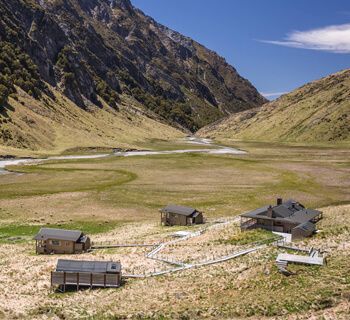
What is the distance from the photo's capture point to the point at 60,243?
174ft

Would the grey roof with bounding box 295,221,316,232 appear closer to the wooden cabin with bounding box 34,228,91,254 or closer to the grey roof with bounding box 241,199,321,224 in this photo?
the grey roof with bounding box 241,199,321,224

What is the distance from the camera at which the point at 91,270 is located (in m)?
41.0

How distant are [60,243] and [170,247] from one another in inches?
475

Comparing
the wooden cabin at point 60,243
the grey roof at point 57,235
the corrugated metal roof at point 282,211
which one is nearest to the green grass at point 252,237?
the corrugated metal roof at point 282,211

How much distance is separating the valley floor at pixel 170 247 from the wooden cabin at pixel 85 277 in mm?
856

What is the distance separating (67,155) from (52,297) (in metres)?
130

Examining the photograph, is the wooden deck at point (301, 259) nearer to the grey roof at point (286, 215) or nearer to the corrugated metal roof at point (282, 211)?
the grey roof at point (286, 215)

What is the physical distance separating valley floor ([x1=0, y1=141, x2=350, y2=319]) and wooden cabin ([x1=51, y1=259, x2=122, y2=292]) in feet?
2.81

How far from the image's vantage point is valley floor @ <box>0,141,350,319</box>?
3478cm

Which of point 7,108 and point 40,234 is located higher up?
point 7,108

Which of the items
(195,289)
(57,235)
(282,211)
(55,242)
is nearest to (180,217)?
(282,211)

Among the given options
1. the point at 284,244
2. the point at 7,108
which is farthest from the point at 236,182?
the point at 7,108

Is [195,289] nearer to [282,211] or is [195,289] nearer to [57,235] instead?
[57,235]

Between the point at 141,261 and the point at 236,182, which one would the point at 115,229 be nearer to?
the point at 141,261
